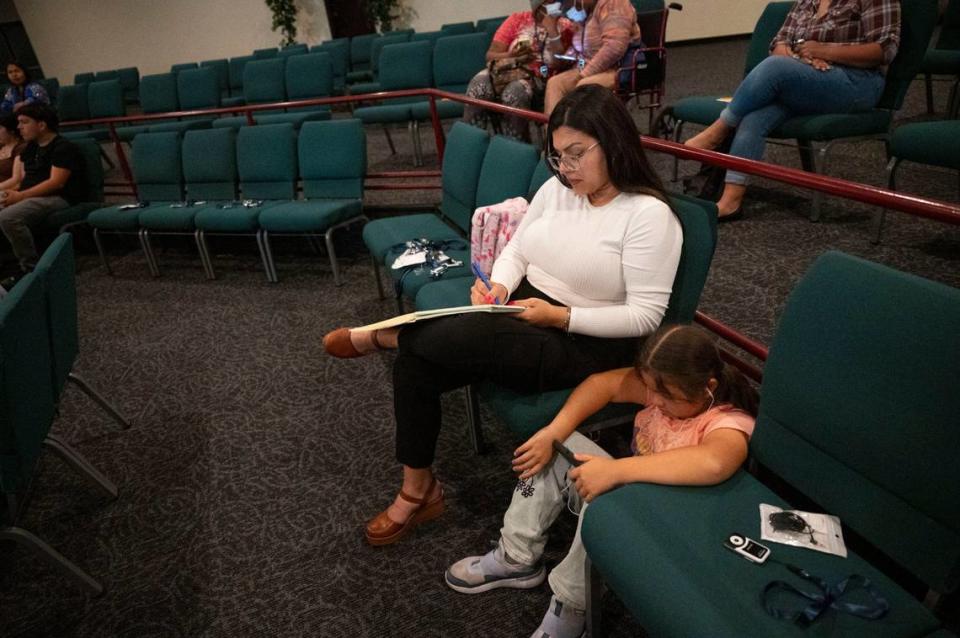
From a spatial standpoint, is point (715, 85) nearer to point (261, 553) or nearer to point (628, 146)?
point (628, 146)

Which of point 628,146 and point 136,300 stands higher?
point 628,146

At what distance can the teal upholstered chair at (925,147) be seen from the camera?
2.19 m

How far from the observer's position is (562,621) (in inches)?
46.8

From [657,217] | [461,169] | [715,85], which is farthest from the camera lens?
[715,85]

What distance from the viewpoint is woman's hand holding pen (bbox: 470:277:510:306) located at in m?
1.59

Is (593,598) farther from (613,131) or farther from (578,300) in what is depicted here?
(613,131)

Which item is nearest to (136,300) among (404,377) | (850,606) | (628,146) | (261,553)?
(261,553)

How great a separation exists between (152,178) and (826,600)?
483 cm

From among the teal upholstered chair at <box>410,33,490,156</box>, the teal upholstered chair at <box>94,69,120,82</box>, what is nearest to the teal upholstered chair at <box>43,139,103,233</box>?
the teal upholstered chair at <box>410,33,490,156</box>

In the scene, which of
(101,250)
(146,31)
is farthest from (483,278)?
(146,31)

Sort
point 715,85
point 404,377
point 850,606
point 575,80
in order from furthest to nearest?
point 715,85, point 575,80, point 404,377, point 850,606

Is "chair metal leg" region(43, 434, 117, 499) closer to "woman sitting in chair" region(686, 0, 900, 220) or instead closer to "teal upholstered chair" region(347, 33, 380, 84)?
"woman sitting in chair" region(686, 0, 900, 220)

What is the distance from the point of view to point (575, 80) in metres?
3.52

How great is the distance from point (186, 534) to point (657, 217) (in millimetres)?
1715
